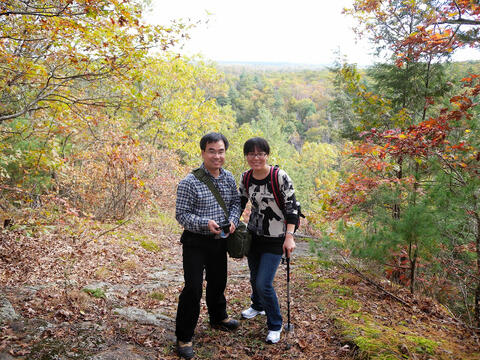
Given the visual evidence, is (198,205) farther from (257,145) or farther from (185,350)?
(185,350)

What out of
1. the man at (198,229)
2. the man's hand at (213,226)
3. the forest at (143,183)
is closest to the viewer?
the man's hand at (213,226)

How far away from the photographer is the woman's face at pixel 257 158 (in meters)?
3.22

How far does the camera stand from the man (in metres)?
2.99

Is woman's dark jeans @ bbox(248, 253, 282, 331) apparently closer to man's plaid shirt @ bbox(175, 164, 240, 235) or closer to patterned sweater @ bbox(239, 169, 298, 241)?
patterned sweater @ bbox(239, 169, 298, 241)

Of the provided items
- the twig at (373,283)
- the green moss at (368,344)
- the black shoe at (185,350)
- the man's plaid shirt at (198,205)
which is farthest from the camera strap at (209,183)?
the twig at (373,283)

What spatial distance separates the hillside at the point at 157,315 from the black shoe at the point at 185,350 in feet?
0.27

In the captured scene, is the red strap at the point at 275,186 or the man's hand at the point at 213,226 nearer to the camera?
the man's hand at the point at 213,226

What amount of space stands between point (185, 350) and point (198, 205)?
1.39 m

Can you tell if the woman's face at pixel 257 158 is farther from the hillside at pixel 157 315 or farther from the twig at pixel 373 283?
the twig at pixel 373 283

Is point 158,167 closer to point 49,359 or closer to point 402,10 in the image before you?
point 402,10

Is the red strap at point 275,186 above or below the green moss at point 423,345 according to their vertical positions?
above

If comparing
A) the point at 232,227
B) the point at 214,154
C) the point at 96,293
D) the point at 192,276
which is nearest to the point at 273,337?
the point at 192,276

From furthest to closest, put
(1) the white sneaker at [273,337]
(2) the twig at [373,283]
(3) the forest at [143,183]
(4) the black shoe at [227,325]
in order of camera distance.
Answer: (2) the twig at [373,283], (3) the forest at [143,183], (4) the black shoe at [227,325], (1) the white sneaker at [273,337]

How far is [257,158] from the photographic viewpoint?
10.6ft
